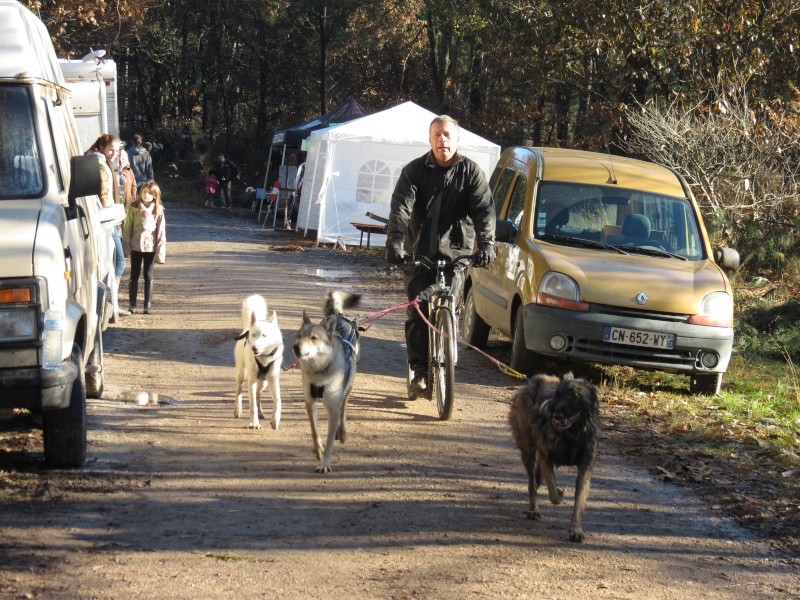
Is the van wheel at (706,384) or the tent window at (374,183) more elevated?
the tent window at (374,183)

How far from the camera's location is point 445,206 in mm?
9000

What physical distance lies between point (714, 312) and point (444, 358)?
2.96 m

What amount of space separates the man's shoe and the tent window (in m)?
17.4

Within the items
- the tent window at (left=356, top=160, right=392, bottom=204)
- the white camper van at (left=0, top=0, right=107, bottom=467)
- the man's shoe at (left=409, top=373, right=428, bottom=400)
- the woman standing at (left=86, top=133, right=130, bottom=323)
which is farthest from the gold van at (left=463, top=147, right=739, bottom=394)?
the tent window at (left=356, top=160, right=392, bottom=204)

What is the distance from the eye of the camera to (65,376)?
604cm

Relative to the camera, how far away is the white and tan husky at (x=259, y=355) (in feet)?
25.9

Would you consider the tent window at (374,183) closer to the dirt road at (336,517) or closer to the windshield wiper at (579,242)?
the windshield wiper at (579,242)

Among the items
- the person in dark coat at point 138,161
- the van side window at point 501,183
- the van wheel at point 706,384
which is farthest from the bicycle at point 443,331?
the person in dark coat at point 138,161

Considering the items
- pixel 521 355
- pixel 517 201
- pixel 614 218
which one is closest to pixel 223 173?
pixel 517 201

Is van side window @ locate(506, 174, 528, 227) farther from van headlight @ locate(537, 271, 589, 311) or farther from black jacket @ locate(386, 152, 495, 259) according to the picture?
black jacket @ locate(386, 152, 495, 259)

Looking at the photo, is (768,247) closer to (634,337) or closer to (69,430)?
(634,337)

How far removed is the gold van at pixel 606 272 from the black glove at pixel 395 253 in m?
1.96

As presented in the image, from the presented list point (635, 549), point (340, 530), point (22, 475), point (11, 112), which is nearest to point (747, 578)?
point (635, 549)

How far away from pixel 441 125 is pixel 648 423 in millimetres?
3014
